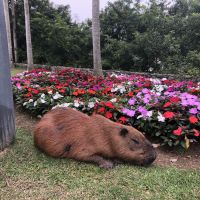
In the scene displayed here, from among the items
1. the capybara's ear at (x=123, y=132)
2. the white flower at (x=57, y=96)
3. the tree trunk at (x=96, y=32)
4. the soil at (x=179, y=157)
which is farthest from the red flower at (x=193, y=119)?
the tree trunk at (x=96, y=32)

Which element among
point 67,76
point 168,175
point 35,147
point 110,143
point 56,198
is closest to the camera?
point 56,198

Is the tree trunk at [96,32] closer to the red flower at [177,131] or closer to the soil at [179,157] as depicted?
the soil at [179,157]

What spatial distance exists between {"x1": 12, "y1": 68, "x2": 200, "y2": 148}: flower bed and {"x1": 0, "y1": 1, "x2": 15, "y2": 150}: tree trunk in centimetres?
113

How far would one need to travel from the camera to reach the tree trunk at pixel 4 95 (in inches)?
154

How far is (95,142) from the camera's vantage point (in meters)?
3.62

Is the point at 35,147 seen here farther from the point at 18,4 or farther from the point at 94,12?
the point at 18,4

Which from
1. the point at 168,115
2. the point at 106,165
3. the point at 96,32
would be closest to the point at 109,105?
the point at 168,115

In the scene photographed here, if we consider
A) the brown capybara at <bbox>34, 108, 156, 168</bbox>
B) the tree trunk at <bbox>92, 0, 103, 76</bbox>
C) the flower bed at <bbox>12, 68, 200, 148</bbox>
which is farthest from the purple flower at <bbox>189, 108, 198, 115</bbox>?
the tree trunk at <bbox>92, 0, 103, 76</bbox>

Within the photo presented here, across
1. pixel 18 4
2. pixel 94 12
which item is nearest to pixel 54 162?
pixel 94 12

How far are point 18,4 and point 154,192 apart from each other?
60.5 feet

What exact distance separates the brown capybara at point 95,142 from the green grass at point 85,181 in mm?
108

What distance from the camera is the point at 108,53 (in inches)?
520

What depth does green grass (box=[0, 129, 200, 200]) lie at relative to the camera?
9.75 ft

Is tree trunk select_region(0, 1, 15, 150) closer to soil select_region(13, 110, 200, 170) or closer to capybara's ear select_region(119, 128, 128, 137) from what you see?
capybara's ear select_region(119, 128, 128, 137)
